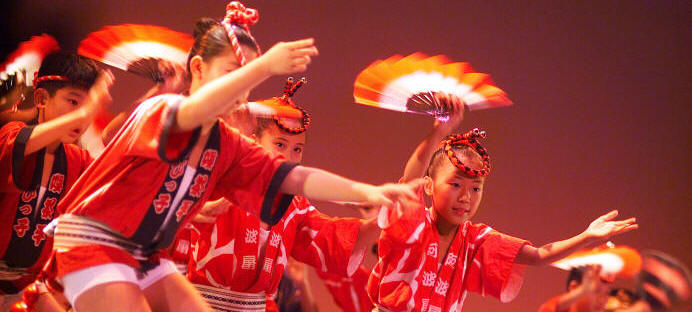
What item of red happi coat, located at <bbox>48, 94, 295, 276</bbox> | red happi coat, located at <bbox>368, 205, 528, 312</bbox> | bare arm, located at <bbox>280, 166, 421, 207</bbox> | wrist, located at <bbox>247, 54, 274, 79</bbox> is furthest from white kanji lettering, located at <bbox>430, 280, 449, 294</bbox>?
wrist, located at <bbox>247, 54, 274, 79</bbox>

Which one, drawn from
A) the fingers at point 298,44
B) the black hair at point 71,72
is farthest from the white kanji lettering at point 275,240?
the fingers at point 298,44

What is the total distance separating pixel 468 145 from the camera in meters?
2.90

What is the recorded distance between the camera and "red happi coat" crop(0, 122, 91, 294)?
267 cm

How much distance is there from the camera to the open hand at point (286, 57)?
1.58m

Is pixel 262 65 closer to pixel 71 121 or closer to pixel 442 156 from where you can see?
pixel 71 121

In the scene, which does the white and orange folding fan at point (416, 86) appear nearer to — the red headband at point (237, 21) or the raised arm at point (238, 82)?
the red headband at point (237, 21)

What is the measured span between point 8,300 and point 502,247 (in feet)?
6.58

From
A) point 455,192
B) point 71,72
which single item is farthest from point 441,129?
point 71,72

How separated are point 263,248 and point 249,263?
9cm

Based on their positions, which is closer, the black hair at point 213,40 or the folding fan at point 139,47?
the black hair at point 213,40

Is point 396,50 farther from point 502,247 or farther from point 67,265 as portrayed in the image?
point 67,265

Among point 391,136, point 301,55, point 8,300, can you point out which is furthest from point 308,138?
point 301,55

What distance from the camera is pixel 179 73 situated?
2.39 m

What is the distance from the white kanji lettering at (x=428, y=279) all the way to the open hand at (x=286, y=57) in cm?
135
